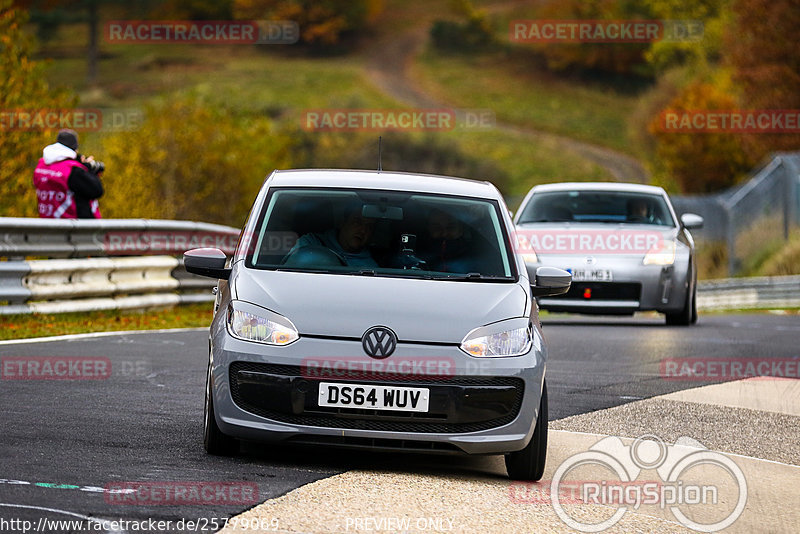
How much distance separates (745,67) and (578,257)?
33680 millimetres

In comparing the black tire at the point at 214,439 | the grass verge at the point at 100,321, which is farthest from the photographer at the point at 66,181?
the black tire at the point at 214,439

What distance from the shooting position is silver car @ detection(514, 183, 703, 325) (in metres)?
15.7

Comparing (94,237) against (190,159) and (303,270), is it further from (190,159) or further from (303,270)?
(190,159)

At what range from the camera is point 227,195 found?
2087 inches

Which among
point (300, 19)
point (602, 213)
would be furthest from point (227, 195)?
point (300, 19)

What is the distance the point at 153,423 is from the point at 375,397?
1.78 m

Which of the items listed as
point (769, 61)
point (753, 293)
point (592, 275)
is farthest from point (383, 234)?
point (769, 61)

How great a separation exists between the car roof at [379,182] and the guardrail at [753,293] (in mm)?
19292

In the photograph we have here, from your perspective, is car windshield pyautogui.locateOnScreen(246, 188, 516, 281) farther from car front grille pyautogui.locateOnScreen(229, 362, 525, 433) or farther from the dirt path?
the dirt path

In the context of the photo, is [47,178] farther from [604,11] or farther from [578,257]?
[604,11]

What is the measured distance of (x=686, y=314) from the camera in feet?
54.0

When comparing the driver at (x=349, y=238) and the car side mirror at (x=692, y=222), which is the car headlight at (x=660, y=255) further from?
the driver at (x=349, y=238)

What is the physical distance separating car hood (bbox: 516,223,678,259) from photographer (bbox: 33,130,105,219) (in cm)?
463

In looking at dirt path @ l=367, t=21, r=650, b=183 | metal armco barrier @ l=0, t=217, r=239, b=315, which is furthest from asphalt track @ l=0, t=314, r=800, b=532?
dirt path @ l=367, t=21, r=650, b=183
